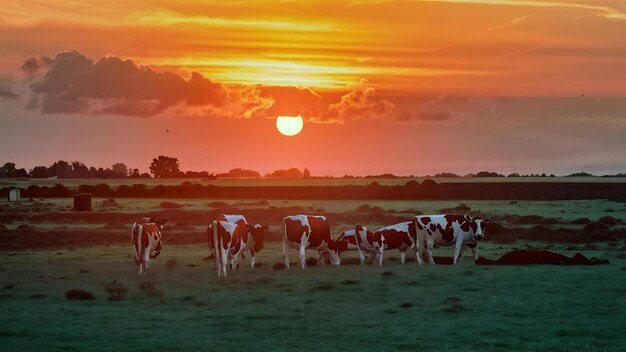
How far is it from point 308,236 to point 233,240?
3.85m

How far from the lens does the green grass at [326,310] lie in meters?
22.3

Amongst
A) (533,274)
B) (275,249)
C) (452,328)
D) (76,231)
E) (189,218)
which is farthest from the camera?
(189,218)

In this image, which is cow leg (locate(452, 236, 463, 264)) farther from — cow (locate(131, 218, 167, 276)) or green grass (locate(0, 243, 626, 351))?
cow (locate(131, 218, 167, 276))

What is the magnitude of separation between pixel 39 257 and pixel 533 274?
25.7 m

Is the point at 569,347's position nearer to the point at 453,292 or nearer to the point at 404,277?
the point at 453,292

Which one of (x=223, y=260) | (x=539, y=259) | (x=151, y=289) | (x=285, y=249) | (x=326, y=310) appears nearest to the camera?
(x=326, y=310)

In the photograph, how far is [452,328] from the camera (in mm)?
23922

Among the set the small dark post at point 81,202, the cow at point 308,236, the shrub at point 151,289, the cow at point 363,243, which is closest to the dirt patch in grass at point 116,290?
the shrub at point 151,289

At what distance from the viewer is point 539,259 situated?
38.6m

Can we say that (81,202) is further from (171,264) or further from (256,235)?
(171,264)

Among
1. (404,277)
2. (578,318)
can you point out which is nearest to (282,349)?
(578,318)

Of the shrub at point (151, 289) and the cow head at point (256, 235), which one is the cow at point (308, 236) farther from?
the shrub at point (151, 289)

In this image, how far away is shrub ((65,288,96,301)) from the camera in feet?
97.3

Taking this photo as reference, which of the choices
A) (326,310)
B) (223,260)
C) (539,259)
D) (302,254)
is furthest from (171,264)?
(539,259)
